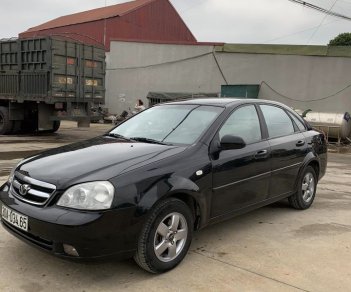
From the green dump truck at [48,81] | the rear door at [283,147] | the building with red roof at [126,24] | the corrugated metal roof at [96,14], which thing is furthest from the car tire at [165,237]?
the corrugated metal roof at [96,14]

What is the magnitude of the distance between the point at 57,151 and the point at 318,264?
266 cm

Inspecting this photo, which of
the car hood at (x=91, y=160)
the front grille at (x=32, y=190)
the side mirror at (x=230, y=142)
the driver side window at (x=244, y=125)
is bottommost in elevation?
the front grille at (x=32, y=190)

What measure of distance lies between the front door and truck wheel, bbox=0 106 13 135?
12.0 m

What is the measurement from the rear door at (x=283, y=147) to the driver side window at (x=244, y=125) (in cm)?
21

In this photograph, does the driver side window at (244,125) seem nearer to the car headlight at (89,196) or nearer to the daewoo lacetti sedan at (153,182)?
the daewoo lacetti sedan at (153,182)

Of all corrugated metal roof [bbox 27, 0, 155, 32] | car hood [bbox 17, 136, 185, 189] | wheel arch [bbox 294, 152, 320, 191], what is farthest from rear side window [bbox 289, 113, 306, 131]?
corrugated metal roof [bbox 27, 0, 155, 32]

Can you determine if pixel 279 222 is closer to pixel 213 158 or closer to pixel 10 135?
pixel 213 158

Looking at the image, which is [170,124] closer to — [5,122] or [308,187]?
[308,187]

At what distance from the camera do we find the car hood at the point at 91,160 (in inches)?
138

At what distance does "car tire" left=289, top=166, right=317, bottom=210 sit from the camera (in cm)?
569

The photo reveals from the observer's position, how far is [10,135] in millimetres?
15203

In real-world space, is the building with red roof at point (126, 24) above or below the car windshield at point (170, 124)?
above

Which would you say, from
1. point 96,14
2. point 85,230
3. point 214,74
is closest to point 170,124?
point 85,230

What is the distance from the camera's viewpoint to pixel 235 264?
394 cm
